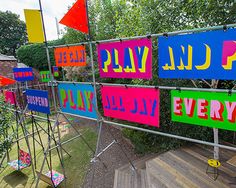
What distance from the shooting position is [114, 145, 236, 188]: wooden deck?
133 inches

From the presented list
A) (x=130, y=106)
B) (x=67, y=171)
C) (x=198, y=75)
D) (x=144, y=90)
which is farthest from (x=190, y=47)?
(x=67, y=171)

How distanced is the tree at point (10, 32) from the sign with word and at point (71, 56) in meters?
34.8

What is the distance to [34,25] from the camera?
3234 millimetres

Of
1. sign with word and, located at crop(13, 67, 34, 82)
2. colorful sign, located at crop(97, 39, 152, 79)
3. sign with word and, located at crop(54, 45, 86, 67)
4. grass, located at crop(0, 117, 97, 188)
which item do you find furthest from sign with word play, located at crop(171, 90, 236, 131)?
sign with word and, located at crop(13, 67, 34, 82)

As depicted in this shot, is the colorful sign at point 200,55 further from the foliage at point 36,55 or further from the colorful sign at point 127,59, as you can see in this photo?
the foliage at point 36,55

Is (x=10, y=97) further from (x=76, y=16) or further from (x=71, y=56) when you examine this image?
(x=76, y=16)

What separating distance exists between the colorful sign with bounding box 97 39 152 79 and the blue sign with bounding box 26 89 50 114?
1383mm

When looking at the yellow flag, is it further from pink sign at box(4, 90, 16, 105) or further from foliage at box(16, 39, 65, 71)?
foliage at box(16, 39, 65, 71)

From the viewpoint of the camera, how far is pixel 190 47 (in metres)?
2.04

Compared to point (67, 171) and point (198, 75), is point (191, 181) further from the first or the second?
point (67, 171)

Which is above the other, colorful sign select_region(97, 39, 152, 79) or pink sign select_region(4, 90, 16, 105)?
colorful sign select_region(97, 39, 152, 79)

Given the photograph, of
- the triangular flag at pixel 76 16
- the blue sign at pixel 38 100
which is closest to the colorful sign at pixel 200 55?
the triangular flag at pixel 76 16

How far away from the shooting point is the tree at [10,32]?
30.5 meters

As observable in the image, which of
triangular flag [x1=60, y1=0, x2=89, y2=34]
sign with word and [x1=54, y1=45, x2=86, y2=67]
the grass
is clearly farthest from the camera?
the grass
